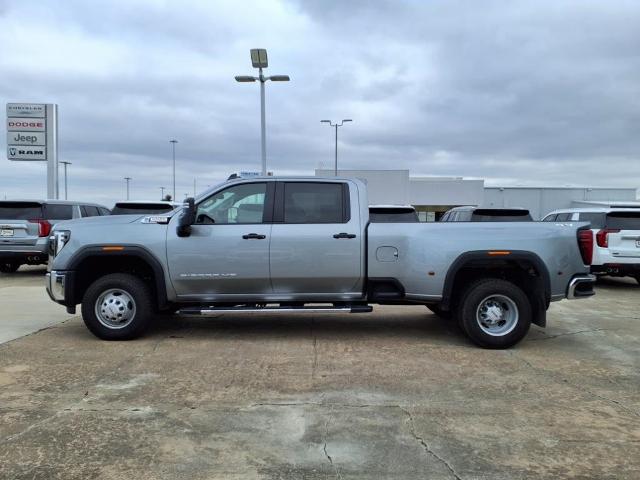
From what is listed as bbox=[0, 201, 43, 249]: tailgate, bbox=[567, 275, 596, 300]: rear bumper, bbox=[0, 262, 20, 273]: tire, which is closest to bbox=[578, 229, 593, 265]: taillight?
bbox=[567, 275, 596, 300]: rear bumper

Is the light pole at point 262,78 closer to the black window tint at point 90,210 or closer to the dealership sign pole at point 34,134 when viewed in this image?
the black window tint at point 90,210

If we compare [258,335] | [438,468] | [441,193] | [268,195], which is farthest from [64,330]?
[441,193]

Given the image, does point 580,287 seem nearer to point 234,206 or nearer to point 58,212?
point 234,206

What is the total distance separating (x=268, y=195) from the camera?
21.6 feet

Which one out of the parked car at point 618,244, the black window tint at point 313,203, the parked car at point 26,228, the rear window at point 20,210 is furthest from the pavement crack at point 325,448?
the rear window at point 20,210

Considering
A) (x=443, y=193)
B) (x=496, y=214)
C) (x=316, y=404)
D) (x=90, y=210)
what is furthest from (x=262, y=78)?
(x=443, y=193)

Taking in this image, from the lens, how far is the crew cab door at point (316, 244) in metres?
6.38

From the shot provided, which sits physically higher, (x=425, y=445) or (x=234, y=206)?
(x=234, y=206)

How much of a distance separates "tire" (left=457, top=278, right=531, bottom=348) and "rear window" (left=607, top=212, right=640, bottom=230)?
20.8ft

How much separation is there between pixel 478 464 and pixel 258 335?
3879 millimetres

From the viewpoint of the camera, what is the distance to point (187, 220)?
629 cm

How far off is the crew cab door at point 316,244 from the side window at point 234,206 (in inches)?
8.9

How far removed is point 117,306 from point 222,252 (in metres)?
1.41

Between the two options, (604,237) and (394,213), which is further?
(394,213)
